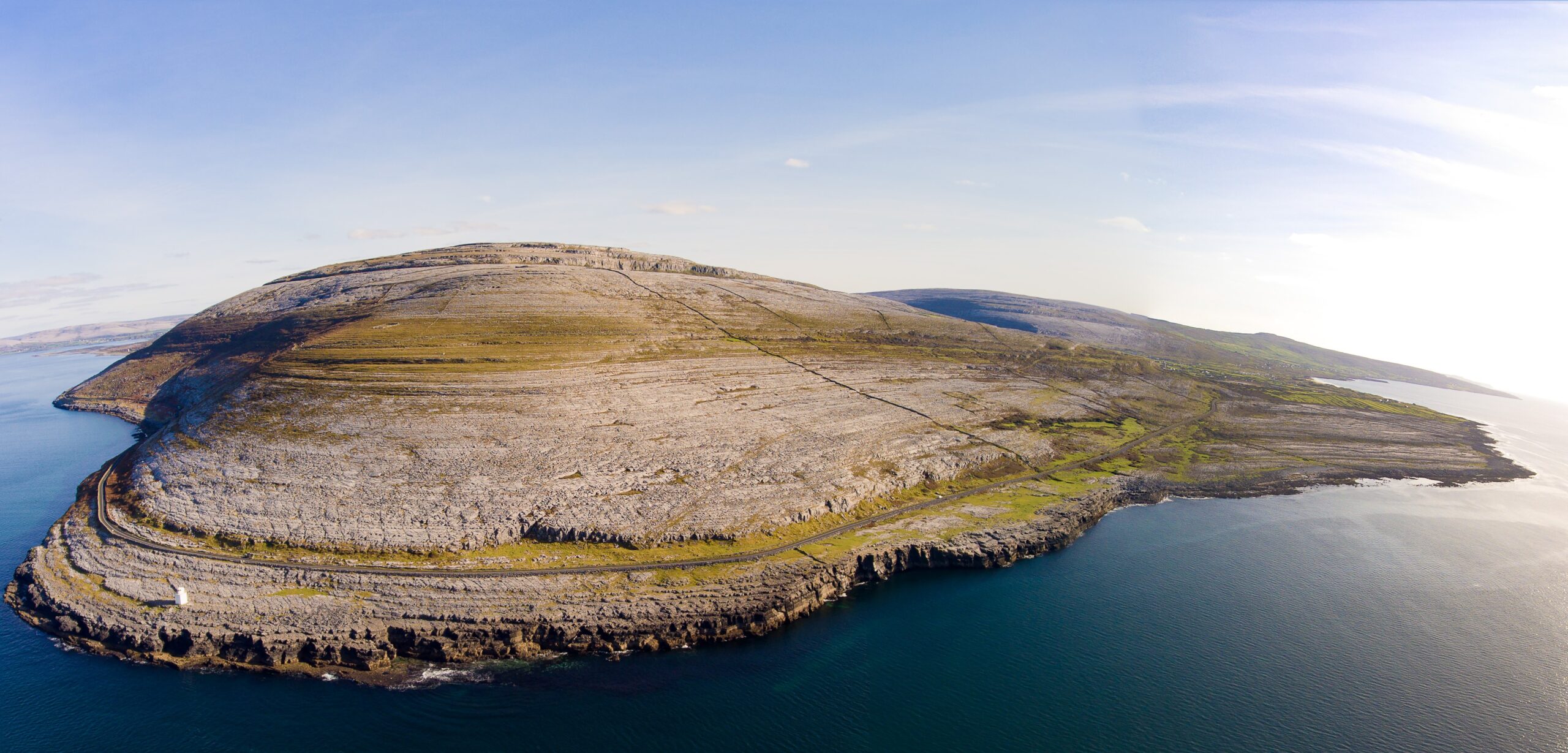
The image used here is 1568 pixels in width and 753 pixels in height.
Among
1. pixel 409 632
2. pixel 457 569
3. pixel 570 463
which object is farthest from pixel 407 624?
pixel 570 463

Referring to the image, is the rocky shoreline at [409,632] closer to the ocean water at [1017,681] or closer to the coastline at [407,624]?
the coastline at [407,624]

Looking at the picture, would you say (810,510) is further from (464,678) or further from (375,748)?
(375,748)

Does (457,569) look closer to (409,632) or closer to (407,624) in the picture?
(407,624)

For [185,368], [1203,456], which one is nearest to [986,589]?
[1203,456]

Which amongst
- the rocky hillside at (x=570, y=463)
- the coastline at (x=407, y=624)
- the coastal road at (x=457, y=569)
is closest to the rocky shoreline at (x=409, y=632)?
the coastline at (x=407, y=624)

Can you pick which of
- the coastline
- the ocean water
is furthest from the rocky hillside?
the ocean water

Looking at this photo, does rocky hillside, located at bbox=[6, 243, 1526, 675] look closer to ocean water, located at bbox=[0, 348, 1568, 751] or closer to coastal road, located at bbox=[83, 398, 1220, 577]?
coastal road, located at bbox=[83, 398, 1220, 577]
